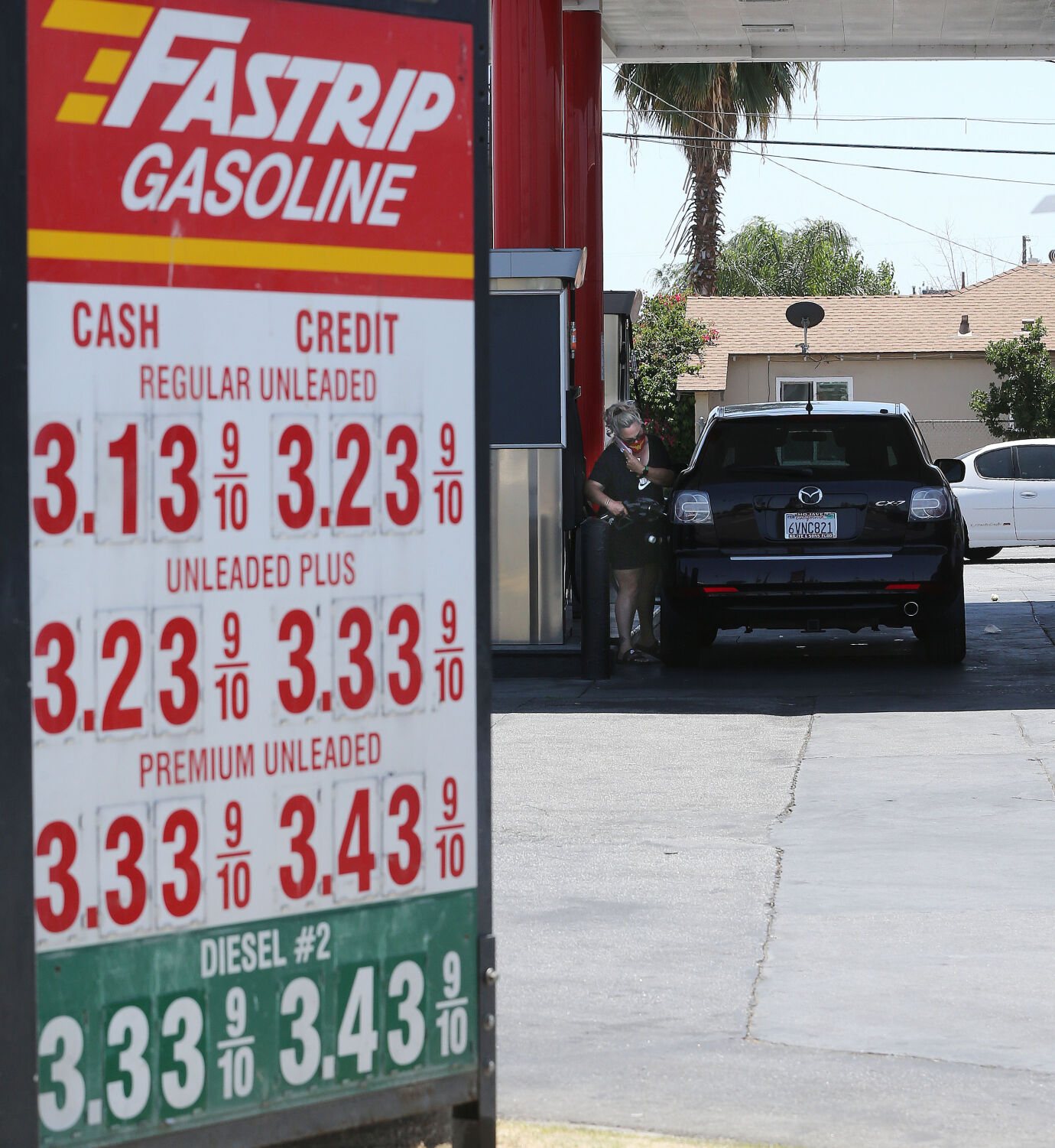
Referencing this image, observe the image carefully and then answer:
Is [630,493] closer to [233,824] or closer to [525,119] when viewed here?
[525,119]

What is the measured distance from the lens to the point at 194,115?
337cm

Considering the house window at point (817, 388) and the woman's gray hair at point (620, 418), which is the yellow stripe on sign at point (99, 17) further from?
the house window at point (817, 388)

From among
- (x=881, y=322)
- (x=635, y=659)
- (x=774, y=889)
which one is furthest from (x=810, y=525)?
(x=881, y=322)

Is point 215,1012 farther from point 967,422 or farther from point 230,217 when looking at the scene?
point 967,422

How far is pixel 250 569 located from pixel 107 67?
940 millimetres

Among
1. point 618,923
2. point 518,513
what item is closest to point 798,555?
point 518,513

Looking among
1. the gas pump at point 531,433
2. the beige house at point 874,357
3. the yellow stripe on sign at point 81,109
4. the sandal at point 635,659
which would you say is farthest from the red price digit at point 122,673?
the beige house at point 874,357

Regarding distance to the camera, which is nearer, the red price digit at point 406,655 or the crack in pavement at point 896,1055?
the red price digit at point 406,655

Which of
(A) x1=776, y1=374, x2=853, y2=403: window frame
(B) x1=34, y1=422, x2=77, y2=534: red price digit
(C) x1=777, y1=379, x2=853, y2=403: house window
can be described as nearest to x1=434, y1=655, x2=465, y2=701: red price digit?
(B) x1=34, y1=422, x2=77, y2=534: red price digit

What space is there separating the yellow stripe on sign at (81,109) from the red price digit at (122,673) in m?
0.88

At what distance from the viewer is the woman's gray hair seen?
12.3 m

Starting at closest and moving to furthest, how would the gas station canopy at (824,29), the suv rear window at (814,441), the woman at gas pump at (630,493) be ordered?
the suv rear window at (814,441), the woman at gas pump at (630,493), the gas station canopy at (824,29)

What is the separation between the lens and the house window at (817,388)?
1690 inches

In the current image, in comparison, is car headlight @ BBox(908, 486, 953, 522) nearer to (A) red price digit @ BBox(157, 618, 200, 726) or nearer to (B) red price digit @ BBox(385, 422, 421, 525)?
(B) red price digit @ BBox(385, 422, 421, 525)
